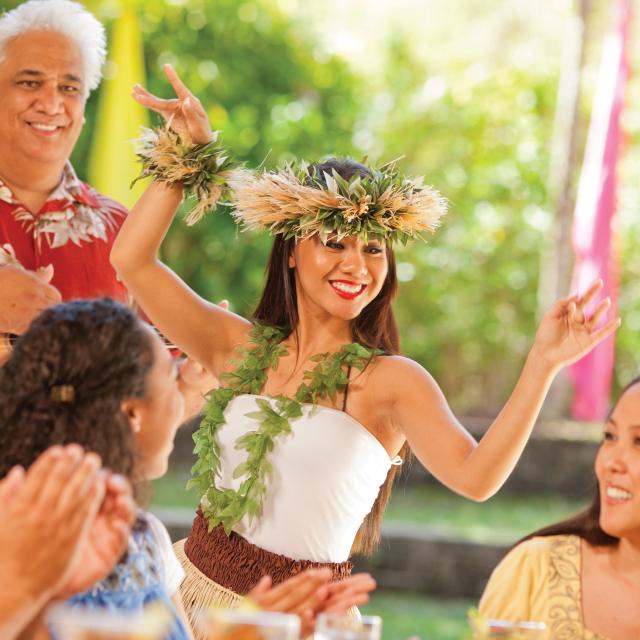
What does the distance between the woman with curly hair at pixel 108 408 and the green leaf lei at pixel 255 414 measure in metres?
0.70

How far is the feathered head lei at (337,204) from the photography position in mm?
2619

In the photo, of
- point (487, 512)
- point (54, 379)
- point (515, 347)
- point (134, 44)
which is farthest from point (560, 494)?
point (54, 379)

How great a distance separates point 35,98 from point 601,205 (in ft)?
19.1

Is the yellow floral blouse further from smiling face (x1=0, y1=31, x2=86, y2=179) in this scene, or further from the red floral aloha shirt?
smiling face (x1=0, y1=31, x2=86, y2=179)

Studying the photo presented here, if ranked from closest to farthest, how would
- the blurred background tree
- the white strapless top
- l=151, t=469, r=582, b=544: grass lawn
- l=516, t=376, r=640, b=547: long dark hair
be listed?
l=516, t=376, r=640, b=547: long dark hair
the white strapless top
l=151, t=469, r=582, b=544: grass lawn
the blurred background tree

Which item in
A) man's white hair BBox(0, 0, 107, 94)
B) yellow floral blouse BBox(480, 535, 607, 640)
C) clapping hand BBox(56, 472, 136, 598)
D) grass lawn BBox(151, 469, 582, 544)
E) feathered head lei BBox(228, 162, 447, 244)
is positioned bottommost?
grass lawn BBox(151, 469, 582, 544)

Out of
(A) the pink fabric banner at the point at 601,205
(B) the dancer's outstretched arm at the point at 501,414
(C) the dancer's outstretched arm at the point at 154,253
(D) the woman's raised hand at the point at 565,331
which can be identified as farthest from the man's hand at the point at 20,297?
(A) the pink fabric banner at the point at 601,205

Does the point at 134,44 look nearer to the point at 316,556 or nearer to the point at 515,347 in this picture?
the point at 515,347

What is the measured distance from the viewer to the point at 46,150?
3137 mm

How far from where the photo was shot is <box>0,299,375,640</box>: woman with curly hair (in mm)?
1769

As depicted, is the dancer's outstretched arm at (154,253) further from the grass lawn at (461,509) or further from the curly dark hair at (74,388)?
the grass lawn at (461,509)

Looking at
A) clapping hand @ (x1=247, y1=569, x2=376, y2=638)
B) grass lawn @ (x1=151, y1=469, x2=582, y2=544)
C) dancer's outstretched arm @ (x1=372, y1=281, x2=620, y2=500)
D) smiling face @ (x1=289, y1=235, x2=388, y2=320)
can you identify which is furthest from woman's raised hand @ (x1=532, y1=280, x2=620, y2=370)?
grass lawn @ (x1=151, y1=469, x2=582, y2=544)

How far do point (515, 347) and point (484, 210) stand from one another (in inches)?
47.3

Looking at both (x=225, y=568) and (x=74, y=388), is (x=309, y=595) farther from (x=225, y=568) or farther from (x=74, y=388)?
(x=225, y=568)
